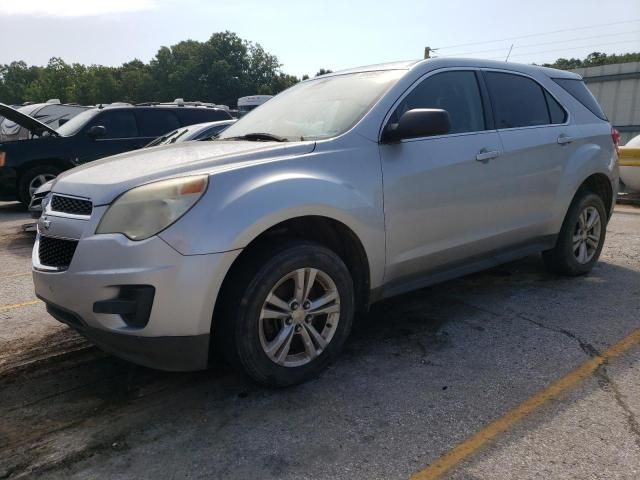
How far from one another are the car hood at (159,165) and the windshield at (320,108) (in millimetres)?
343

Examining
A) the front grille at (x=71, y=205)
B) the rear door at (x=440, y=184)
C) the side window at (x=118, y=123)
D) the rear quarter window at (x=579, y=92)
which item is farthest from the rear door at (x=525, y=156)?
the side window at (x=118, y=123)

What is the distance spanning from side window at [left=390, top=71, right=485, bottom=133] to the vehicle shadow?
1412mm

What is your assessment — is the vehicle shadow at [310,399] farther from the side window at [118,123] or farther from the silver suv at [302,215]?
the side window at [118,123]

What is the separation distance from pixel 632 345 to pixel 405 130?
2.02 metres

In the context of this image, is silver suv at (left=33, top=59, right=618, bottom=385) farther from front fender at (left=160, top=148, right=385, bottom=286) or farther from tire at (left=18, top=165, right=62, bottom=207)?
tire at (left=18, top=165, right=62, bottom=207)

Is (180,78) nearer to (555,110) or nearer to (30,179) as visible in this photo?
(30,179)

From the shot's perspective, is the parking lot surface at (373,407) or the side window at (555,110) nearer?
the parking lot surface at (373,407)

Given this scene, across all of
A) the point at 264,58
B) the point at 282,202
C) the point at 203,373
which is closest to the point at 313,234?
the point at 282,202

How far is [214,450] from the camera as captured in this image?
95.7 inches

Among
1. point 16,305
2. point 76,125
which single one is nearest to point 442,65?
point 16,305

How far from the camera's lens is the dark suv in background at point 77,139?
8.73m

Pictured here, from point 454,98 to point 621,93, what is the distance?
1946 cm

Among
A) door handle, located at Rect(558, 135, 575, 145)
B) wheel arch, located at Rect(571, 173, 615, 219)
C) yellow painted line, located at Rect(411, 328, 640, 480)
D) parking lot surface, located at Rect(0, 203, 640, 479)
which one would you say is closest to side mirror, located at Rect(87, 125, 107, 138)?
parking lot surface, located at Rect(0, 203, 640, 479)

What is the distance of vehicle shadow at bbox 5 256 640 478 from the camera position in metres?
2.40
